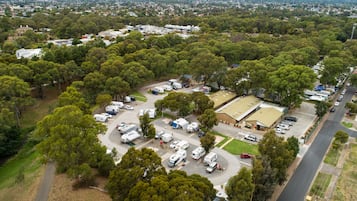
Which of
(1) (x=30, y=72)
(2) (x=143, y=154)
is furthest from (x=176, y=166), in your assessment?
(1) (x=30, y=72)

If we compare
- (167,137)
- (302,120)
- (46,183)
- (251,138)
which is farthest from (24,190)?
(302,120)

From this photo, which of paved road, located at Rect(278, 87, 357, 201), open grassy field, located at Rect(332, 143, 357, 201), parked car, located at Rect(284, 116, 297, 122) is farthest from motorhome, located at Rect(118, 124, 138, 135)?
open grassy field, located at Rect(332, 143, 357, 201)

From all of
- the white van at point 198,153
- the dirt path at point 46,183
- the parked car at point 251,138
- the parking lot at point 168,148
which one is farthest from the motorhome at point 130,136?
the parked car at point 251,138

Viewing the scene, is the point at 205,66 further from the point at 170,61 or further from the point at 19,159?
the point at 19,159

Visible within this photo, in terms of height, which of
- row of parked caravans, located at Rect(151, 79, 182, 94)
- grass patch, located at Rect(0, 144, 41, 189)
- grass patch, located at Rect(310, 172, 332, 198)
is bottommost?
grass patch, located at Rect(0, 144, 41, 189)

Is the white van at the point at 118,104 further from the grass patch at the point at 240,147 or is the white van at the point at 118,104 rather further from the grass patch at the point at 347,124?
the grass patch at the point at 347,124

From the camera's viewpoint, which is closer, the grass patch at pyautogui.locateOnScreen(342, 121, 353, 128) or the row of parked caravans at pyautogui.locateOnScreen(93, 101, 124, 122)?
the row of parked caravans at pyautogui.locateOnScreen(93, 101, 124, 122)

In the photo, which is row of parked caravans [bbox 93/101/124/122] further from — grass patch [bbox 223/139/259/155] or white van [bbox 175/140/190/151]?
grass patch [bbox 223/139/259/155]
